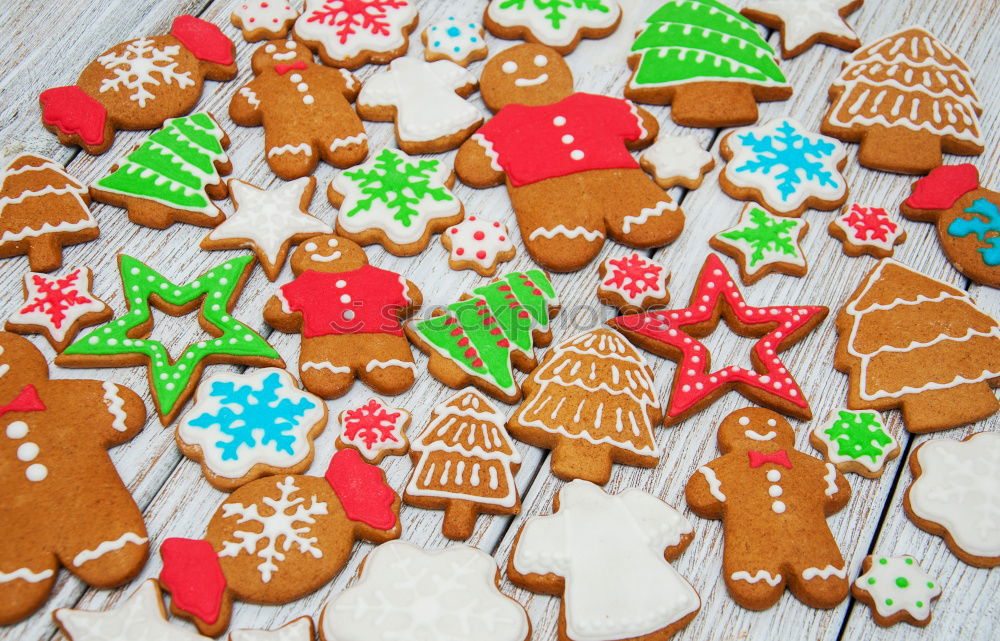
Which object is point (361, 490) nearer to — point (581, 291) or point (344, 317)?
point (344, 317)

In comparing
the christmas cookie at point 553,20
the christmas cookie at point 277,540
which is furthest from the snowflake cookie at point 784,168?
the christmas cookie at point 277,540

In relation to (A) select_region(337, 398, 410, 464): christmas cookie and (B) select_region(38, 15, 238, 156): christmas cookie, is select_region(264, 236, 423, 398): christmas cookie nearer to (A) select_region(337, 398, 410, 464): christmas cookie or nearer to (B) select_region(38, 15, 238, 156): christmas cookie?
(A) select_region(337, 398, 410, 464): christmas cookie

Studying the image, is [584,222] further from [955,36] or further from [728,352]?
[955,36]

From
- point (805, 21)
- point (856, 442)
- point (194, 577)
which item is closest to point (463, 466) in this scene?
point (194, 577)

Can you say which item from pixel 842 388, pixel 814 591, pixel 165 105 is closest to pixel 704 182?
pixel 842 388

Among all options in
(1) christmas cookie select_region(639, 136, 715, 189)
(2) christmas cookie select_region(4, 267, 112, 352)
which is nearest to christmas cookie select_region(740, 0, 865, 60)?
(1) christmas cookie select_region(639, 136, 715, 189)
